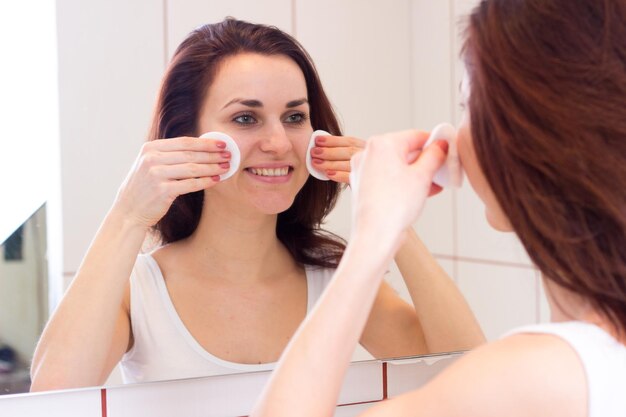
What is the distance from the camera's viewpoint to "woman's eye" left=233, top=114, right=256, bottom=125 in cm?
83

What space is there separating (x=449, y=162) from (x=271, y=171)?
242 mm

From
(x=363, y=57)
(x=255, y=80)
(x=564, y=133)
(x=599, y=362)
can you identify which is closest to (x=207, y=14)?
(x=255, y=80)

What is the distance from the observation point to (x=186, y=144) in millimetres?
809

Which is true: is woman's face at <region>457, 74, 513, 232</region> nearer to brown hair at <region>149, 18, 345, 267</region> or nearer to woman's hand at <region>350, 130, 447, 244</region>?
woman's hand at <region>350, 130, 447, 244</region>

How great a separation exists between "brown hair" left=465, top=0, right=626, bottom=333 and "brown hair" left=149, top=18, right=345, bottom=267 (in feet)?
0.99

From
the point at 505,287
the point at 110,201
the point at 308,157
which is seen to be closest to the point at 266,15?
the point at 308,157

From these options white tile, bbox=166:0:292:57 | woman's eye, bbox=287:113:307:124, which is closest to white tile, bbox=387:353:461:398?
woman's eye, bbox=287:113:307:124

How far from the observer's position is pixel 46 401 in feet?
2.67

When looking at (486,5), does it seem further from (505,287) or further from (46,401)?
(46,401)

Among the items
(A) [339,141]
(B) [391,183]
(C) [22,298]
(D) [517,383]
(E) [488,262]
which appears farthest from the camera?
(E) [488,262]

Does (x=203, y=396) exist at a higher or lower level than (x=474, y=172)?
lower

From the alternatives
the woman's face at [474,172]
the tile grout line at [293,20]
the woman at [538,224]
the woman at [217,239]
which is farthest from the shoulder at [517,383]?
the tile grout line at [293,20]

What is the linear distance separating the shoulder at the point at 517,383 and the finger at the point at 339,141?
0.38 m

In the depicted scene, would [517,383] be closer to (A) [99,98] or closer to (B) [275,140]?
(B) [275,140]
